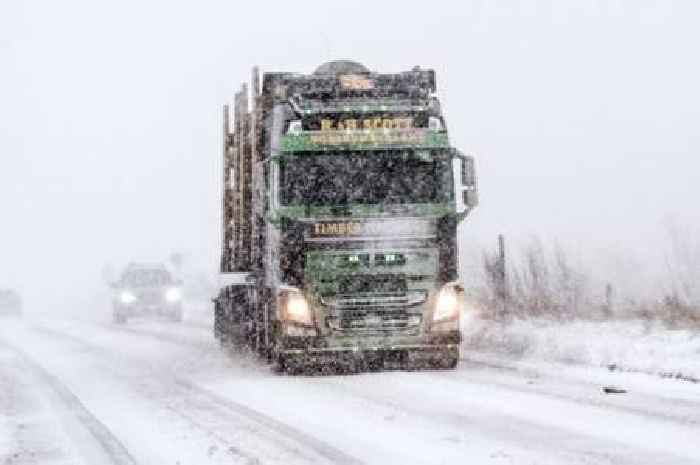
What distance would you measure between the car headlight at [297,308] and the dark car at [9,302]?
1372 inches

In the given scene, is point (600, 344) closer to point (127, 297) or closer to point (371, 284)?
point (371, 284)

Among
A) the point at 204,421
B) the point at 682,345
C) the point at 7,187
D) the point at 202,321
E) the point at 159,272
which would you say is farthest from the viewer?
the point at 7,187

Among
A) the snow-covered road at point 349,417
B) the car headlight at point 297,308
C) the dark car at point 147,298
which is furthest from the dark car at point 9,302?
the car headlight at point 297,308

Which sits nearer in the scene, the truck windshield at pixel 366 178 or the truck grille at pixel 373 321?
the truck grille at pixel 373 321

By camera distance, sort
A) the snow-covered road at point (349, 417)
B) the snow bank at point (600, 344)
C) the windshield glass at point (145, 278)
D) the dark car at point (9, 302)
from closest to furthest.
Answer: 1. the snow-covered road at point (349, 417)
2. the snow bank at point (600, 344)
3. the windshield glass at point (145, 278)
4. the dark car at point (9, 302)

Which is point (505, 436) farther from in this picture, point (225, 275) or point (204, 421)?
point (225, 275)

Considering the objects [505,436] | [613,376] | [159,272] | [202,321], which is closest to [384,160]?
[613,376]

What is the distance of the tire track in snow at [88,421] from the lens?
8046 millimetres

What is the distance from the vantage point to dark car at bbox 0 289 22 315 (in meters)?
46.3

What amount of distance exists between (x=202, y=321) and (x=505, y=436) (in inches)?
931

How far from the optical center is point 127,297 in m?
33.3

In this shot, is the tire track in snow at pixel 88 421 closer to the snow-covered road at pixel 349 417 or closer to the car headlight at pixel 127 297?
the snow-covered road at pixel 349 417

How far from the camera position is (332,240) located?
13758 mm

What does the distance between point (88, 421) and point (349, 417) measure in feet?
7.85
